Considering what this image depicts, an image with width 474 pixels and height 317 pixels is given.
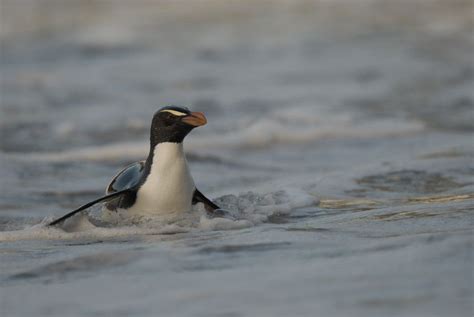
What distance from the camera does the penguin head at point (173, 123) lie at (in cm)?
564

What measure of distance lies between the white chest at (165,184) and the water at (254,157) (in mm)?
110

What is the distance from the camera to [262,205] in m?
6.46

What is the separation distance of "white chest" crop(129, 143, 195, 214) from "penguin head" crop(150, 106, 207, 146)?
5 centimetres

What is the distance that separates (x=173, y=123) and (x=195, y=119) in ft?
0.56

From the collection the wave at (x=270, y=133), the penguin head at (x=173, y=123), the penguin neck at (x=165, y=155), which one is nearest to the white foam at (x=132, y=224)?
the penguin neck at (x=165, y=155)

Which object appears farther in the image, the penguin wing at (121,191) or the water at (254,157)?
the penguin wing at (121,191)

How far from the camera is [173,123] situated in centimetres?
573

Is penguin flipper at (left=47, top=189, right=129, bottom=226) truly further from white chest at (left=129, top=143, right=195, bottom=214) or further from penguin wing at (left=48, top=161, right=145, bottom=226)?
white chest at (left=129, top=143, right=195, bottom=214)

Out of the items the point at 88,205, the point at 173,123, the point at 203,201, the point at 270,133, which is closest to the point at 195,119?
the point at 173,123

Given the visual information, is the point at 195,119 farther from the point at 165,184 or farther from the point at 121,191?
the point at 121,191

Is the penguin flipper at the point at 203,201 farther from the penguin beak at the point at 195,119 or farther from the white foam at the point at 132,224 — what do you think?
the penguin beak at the point at 195,119

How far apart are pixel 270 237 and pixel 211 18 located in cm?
1996

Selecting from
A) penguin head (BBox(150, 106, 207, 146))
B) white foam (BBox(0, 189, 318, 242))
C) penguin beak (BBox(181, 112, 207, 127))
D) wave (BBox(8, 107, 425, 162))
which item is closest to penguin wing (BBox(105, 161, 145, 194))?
white foam (BBox(0, 189, 318, 242))

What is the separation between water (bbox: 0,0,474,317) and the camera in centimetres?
407
